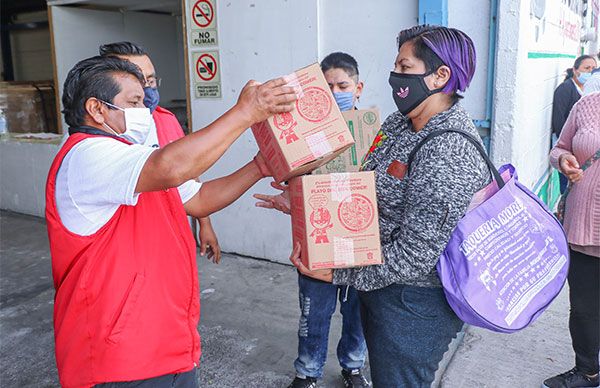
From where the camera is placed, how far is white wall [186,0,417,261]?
3.69m

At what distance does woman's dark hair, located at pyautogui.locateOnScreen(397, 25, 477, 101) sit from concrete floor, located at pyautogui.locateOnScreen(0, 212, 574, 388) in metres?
1.77

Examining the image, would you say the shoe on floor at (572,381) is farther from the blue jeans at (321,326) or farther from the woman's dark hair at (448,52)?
the woman's dark hair at (448,52)

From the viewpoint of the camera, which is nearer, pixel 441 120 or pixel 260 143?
pixel 441 120

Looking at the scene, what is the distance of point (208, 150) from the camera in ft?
4.51

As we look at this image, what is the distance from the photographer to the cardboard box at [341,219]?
1.64 m

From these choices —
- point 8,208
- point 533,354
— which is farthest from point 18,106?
point 533,354

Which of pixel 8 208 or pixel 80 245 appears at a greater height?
pixel 80 245

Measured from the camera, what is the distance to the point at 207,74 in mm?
4477

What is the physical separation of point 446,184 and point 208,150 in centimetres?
68

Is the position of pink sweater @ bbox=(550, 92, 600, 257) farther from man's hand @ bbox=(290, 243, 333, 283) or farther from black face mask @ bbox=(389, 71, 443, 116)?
man's hand @ bbox=(290, 243, 333, 283)

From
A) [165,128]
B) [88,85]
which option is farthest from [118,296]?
[165,128]

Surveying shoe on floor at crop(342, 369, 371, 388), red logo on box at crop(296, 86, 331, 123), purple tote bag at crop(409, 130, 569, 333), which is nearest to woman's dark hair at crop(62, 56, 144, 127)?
red logo on box at crop(296, 86, 331, 123)

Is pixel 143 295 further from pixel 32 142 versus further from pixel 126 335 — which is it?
pixel 32 142

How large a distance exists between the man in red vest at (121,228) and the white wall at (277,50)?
7.79ft
